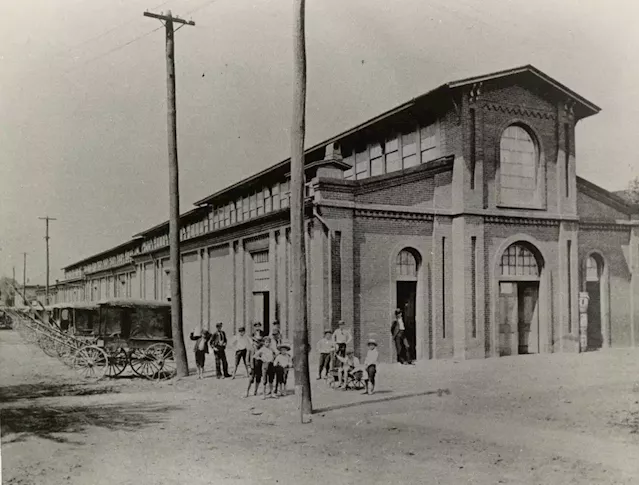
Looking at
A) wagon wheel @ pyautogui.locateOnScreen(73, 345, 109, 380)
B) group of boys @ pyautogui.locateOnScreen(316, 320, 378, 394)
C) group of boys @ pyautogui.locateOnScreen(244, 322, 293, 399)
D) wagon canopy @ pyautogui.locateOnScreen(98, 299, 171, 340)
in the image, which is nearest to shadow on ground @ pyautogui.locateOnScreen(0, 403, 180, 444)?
group of boys @ pyautogui.locateOnScreen(244, 322, 293, 399)

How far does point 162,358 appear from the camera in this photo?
557 inches

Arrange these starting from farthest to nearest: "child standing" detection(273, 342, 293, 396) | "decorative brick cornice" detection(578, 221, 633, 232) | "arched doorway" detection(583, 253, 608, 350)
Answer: "decorative brick cornice" detection(578, 221, 633, 232) → "arched doorway" detection(583, 253, 608, 350) → "child standing" detection(273, 342, 293, 396)

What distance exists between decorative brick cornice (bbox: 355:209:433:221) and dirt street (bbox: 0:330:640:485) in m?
5.26

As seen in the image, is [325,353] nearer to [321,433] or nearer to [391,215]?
[321,433]

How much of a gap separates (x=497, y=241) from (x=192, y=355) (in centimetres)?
1015

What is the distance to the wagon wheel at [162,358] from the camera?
14.1 meters

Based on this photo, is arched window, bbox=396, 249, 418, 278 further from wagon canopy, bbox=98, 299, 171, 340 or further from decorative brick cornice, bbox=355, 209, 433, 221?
wagon canopy, bbox=98, 299, 171, 340

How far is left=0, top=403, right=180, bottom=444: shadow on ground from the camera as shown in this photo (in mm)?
8930

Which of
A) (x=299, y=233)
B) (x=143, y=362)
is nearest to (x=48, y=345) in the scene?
(x=143, y=362)

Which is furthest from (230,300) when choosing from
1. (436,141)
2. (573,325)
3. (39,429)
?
(39,429)

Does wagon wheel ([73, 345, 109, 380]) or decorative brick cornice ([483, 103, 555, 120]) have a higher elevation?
decorative brick cornice ([483, 103, 555, 120])

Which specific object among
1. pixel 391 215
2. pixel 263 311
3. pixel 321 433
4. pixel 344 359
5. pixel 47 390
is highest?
pixel 391 215

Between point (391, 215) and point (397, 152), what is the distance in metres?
3.06

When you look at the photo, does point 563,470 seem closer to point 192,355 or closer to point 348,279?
point 348,279
